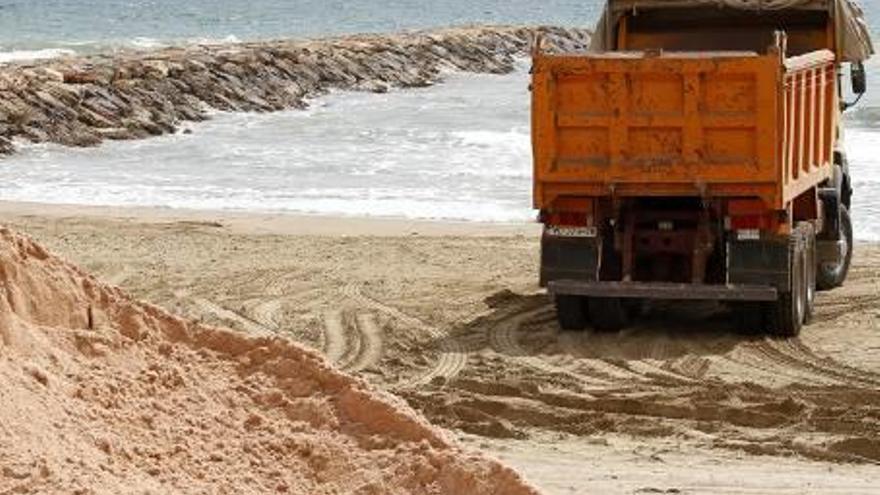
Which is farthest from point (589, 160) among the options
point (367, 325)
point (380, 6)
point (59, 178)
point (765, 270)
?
point (380, 6)

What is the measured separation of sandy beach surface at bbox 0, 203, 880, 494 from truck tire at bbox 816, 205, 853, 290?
174 mm

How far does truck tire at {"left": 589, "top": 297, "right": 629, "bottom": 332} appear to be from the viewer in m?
14.1

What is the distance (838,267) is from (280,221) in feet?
24.5

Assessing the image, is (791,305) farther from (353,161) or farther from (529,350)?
(353,161)

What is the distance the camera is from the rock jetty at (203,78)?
34000 mm

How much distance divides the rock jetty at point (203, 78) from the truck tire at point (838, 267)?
17.7 m

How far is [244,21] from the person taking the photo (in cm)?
8675

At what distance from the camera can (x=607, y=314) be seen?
1420 cm

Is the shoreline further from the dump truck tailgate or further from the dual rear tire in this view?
the dump truck tailgate

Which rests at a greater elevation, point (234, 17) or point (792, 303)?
point (234, 17)

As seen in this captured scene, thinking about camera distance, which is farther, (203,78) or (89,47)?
(89,47)

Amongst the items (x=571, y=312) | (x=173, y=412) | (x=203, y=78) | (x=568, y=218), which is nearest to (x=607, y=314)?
(x=571, y=312)

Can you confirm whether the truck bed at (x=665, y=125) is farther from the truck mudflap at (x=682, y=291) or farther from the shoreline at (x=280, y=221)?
the shoreline at (x=280, y=221)

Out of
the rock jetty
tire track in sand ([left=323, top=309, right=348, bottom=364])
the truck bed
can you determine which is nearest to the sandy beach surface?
tire track in sand ([left=323, top=309, right=348, bottom=364])
